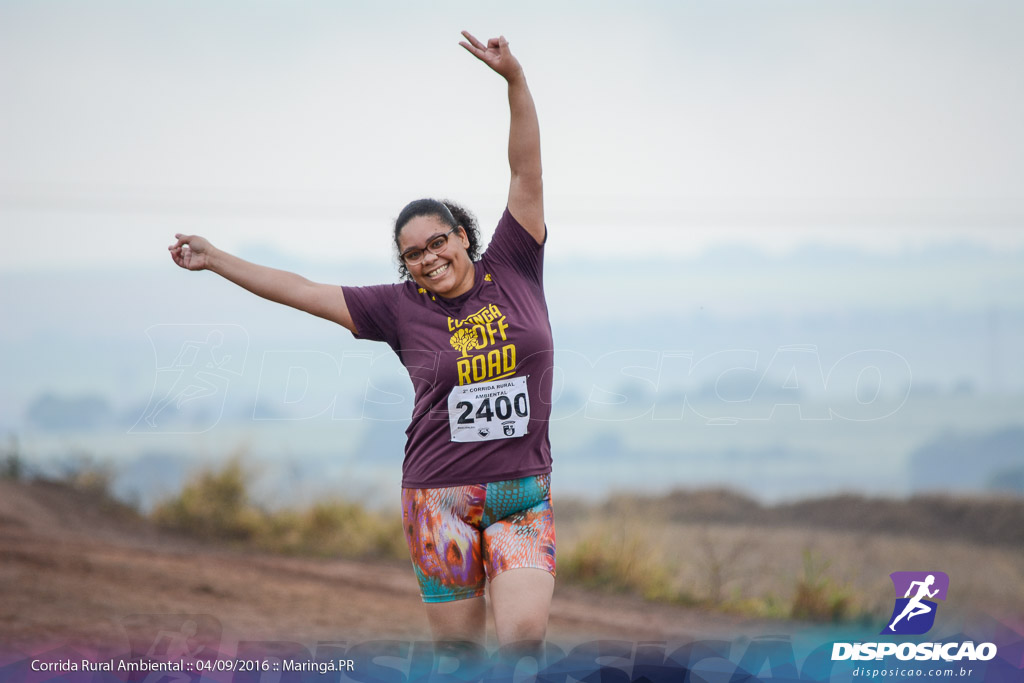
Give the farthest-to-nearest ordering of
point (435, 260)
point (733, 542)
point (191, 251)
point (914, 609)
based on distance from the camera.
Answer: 1. point (733, 542)
2. point (914, 609)
3. point (191, 251)
4. point (435, 260)

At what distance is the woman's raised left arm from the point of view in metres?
3.52

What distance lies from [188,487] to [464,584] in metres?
7.69

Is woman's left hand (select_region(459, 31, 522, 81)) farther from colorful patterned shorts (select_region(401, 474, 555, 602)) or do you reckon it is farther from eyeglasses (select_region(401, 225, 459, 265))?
colorful patterned shorts (select_region(401, 474, 555, 602))

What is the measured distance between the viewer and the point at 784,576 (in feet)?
28.1

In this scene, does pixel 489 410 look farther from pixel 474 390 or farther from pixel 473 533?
pixel 473 533

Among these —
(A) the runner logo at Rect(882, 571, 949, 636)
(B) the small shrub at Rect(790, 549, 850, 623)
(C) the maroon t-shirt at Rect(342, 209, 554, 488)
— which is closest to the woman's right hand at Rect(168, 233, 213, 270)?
(C) the maroon t-shirt at Rect(342, 209, 554, 488)

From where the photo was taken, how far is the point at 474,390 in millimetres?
3383

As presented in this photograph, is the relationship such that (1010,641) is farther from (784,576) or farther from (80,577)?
(80,577)

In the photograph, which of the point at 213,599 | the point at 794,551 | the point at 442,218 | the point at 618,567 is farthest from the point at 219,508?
the point at 442,218

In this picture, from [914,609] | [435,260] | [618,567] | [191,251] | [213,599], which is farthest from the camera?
[618,567]

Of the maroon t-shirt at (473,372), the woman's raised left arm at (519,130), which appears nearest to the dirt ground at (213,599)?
the maroon t-shirt at (473,372)

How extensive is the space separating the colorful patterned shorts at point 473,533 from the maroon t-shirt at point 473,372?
0.05 meters

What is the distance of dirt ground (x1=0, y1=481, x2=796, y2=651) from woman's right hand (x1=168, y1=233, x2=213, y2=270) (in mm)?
3665

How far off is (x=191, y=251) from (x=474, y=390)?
1.32 metres
